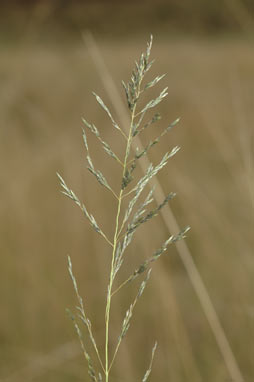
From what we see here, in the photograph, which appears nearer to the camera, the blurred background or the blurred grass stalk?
the blurred grass stalk

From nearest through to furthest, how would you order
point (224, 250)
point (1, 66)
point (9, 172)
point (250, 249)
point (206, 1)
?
point (250, 249), point (224, 250), point (9, 172), point (1, 66), point (206, 1)

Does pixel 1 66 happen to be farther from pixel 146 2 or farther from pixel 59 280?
pixel 146 2

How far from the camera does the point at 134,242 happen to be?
1350 mm

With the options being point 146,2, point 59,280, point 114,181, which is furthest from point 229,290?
point 146,2

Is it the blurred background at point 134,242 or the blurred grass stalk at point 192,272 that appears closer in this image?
the blurred grass stalk at point 192,272

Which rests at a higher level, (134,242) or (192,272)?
(134,242)

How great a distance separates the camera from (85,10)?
851 cm

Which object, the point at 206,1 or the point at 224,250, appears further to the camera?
the point at 206,1

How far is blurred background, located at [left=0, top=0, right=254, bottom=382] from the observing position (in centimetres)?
100

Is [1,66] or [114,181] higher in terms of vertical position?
[1,66]

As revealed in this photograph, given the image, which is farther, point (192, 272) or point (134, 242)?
point (134, 242)

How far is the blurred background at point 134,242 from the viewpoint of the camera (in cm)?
100

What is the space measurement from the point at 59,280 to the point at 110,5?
27.0 ft

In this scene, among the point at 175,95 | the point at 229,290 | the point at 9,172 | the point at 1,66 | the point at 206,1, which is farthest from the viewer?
the point at 206,1
